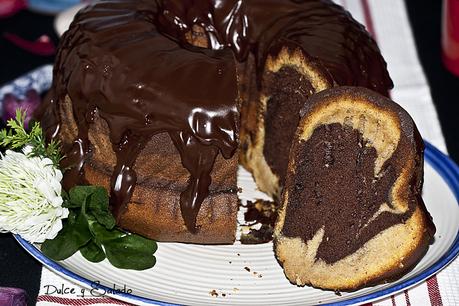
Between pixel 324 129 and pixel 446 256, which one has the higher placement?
pixel 324 129

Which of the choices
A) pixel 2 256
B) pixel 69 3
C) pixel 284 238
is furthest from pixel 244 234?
pixel 69 3

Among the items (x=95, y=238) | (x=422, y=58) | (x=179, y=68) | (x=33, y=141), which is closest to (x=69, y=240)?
(x=95, y=238)

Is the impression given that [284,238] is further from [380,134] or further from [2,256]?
[2,256]

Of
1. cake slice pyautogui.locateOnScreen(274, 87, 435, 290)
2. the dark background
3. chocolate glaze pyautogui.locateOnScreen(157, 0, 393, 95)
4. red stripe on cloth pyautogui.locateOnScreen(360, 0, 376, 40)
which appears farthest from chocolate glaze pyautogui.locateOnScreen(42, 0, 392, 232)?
red stripe on cloth pyautogui.locateOnScreen(360, 0, 376, 40)

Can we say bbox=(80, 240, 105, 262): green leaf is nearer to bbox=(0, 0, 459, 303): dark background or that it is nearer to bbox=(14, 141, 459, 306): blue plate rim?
bbox=(14, 141, 459, 306): blue plate rim

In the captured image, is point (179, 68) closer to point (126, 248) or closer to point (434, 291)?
point (126, 248)

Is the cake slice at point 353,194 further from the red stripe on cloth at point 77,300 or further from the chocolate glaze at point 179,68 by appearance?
the red stripe on cloth at point 77,300
